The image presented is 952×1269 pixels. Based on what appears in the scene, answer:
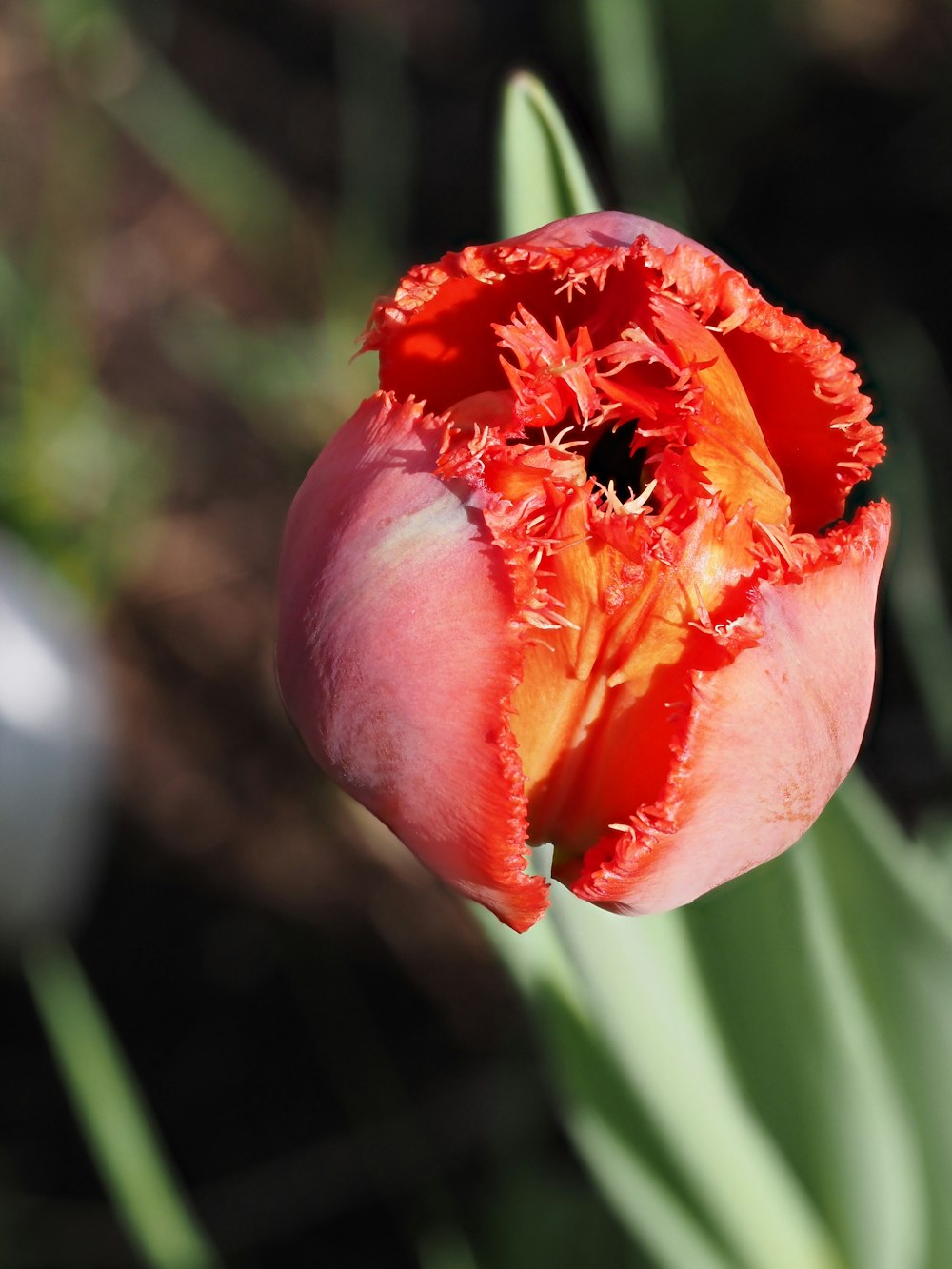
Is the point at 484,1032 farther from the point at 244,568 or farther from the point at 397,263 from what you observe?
the point at 397,263

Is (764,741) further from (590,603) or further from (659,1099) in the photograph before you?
(659,1099)

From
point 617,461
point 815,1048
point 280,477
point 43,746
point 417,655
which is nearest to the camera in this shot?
point 417,655

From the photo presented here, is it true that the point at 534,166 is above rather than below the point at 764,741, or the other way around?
above

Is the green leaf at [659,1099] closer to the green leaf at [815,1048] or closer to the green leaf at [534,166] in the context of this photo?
the green leaf at [815,1048]

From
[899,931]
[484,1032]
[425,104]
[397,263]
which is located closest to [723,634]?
[899,931]

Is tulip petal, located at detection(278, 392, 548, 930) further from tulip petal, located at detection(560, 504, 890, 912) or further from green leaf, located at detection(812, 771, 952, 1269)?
green leaf, located at detection(812, 771, 952, 1269)

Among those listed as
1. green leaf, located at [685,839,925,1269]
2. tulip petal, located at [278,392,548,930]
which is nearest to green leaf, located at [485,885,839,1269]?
green leaf, located at [685,839,925,1269]

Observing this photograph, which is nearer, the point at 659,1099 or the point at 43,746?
the point at 659,1099

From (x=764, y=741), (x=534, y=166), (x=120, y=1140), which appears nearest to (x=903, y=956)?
(x=764, y=741)
